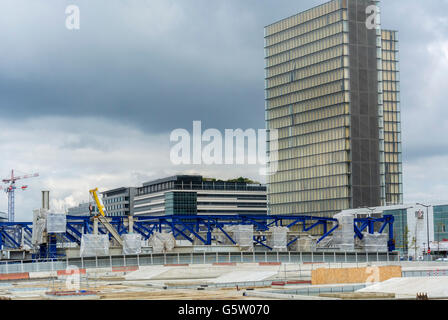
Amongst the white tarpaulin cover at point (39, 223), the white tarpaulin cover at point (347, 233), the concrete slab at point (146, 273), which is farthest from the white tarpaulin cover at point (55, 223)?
the white tarpaulin cover at point (347, 233)

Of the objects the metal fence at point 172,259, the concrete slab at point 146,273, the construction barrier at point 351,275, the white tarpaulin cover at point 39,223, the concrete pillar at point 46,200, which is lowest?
the concrete slab at point 146,273

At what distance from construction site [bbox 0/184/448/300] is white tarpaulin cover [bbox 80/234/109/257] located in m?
0.16

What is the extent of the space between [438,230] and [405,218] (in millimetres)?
13577

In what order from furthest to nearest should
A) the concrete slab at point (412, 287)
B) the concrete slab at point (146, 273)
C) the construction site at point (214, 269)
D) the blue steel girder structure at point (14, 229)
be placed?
the blue steel girder structure at point (14, 229) → the concrete slab at point (146, 273) → the construction site at point (214, 269) → the concrete slab at point (412, 287)

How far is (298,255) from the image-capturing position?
112688 millimetres

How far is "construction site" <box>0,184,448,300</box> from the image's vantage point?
2206 inches

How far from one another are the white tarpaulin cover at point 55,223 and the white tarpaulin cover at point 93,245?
13.8ft

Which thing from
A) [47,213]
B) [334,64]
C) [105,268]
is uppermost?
[334,64]

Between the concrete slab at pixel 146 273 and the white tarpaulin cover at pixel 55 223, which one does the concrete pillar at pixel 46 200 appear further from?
the concrete slab at pixel 146 273

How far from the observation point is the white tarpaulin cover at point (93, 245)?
10869 cm

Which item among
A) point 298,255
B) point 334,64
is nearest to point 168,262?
point 298,255

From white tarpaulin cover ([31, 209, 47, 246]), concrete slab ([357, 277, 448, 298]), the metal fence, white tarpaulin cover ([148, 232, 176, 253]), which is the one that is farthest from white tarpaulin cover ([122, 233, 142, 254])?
concrete slab ([357, 277, 448, 298])
